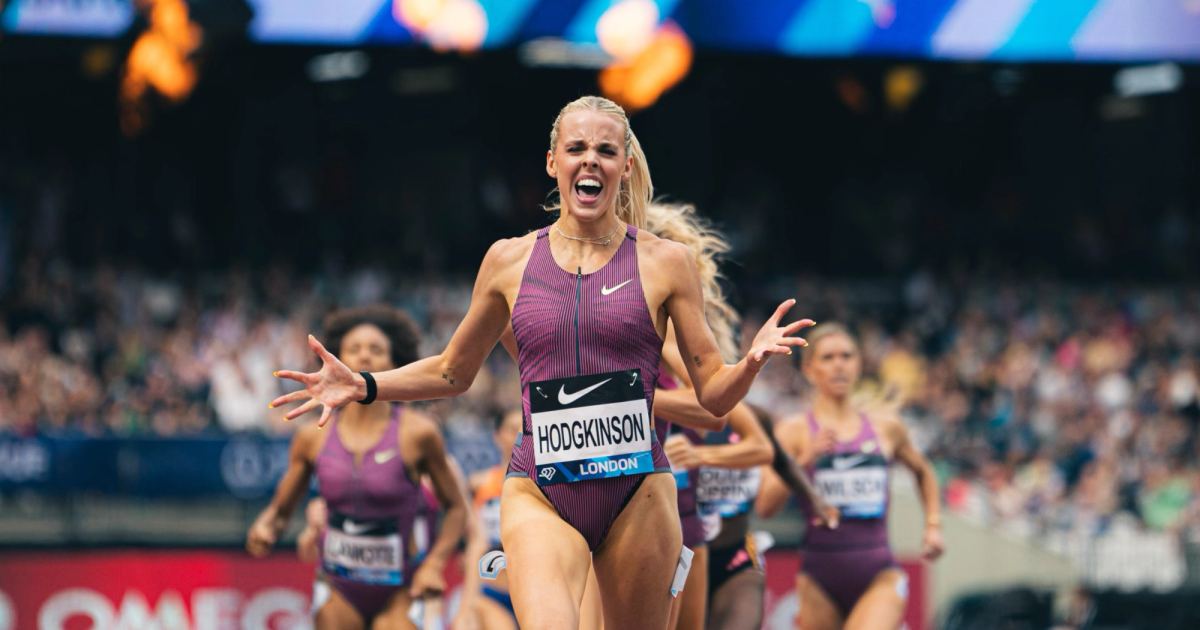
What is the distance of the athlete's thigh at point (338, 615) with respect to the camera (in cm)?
762

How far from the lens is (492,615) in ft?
29.2

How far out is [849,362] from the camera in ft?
28.8

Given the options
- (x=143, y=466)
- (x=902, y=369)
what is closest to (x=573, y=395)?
(x=143, y=466)

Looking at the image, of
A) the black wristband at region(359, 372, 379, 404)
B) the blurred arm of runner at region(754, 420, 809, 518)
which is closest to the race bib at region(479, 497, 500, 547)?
the blurred arm of runner at region(754, 420, 809, 518)

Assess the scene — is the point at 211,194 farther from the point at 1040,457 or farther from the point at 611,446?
the point at 611,446

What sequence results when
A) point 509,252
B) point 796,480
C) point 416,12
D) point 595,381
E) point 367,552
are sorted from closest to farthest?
point 595,381 < point 509,252 < point 367,552 < point 796,480 < point 416,12

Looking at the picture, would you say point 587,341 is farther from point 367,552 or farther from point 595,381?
point 367,552

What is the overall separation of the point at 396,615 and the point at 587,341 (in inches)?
124

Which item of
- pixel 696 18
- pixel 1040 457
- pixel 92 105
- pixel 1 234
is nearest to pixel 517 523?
pixel 1040 457

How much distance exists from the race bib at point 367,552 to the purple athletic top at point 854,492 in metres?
2.43

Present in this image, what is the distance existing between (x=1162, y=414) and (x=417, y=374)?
49.8ft

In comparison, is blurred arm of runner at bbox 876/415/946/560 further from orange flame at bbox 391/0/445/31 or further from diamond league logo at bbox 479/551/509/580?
orange flame at bbox 391/0/445/31

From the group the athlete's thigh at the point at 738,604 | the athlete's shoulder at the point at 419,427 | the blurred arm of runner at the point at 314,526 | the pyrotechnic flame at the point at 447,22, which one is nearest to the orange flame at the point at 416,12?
the pyrotechnic flame at the point at 447,22

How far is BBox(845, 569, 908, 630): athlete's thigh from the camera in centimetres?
817
